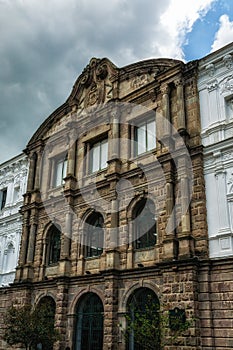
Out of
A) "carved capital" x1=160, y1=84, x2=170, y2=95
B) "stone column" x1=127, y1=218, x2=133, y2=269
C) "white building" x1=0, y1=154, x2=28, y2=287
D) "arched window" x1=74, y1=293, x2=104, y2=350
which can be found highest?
"carved capital" x1=160, y1=84, x2=170, y2=95

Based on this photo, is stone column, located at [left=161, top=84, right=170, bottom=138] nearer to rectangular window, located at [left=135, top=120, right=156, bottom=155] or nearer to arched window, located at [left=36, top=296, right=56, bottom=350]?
rectangular window, located at [left=135, top=120, right=156, bottom=155]

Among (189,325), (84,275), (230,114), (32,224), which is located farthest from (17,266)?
(230,114)

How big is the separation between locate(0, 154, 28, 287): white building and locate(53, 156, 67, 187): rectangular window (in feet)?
10.2

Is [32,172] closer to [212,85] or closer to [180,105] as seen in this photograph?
[180,105]

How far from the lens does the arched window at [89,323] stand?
18984mm

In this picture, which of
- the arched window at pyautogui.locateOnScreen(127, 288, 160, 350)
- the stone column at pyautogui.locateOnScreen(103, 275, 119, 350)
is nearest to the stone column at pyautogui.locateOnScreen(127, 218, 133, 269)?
the stone column at pyautogui.locateOnScreen(103, 275, 119, 350)

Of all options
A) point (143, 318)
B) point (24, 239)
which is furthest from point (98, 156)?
point (143, 318)

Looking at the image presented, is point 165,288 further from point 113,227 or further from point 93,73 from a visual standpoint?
point 93,73

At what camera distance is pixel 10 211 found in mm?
28141

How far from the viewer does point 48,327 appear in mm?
19234

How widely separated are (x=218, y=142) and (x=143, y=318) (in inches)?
314

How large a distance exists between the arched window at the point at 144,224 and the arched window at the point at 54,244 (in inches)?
227

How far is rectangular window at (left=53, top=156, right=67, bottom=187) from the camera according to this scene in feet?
83.7

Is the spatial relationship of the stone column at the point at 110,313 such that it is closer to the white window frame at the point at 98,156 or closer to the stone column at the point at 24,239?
the white window frame at the point at 98,156
